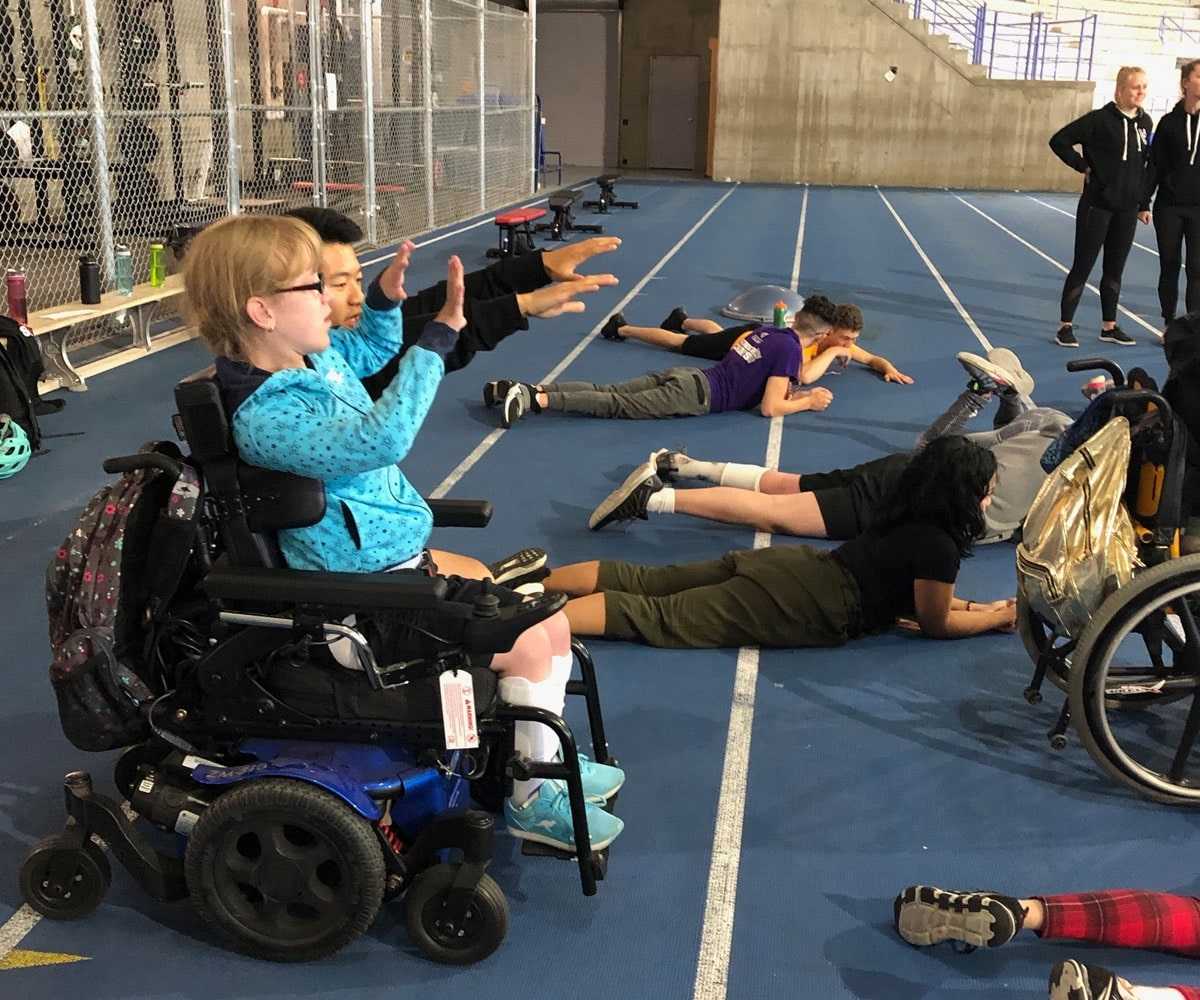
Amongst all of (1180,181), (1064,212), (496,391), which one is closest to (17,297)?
(496,391)

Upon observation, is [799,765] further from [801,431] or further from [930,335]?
[930,335]

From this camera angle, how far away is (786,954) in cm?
231

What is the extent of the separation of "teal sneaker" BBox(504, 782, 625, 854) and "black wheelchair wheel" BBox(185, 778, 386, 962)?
356mm

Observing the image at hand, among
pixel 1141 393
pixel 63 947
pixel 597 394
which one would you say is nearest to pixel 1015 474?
pixel 1141 393

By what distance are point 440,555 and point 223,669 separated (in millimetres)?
870

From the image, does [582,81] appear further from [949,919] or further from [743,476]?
[949,919]

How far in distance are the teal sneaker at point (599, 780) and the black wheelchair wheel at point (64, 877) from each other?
1.01 metres

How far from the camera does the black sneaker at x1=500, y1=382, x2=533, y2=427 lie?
231 inches

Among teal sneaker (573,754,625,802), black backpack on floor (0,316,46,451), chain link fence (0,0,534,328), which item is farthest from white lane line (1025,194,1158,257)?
teal sneaker (573,754,625,802)

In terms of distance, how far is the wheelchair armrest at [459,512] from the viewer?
101 inches

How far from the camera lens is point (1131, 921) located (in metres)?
2.26

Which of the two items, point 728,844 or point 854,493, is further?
point 854,493

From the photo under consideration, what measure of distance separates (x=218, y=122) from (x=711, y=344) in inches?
184

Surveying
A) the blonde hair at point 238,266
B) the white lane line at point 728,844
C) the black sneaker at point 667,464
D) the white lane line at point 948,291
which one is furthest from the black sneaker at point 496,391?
the blonde hair at point 238,266
